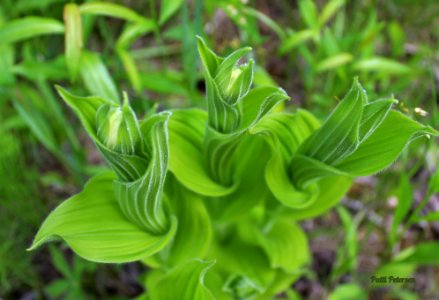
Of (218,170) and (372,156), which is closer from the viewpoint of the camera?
(372,156)

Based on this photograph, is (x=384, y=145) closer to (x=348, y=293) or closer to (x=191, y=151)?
(x=191, y=151)

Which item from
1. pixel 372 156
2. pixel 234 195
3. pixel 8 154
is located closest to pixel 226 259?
pixel 234 195

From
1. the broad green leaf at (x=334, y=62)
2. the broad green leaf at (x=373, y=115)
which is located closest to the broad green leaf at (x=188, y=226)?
the broad green leaf at (x=373, y=115)

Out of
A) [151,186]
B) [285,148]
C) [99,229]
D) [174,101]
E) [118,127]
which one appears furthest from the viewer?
[174,101]

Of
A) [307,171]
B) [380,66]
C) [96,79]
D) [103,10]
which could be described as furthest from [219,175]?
[380,66]

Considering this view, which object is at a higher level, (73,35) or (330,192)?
(73,35)

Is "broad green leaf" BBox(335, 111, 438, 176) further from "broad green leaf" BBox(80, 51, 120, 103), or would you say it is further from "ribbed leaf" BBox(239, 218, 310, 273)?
"broad green leaf" BBox(80, 51, 120, 103)

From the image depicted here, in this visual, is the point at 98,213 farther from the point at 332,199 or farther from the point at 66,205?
the point at 332,199
